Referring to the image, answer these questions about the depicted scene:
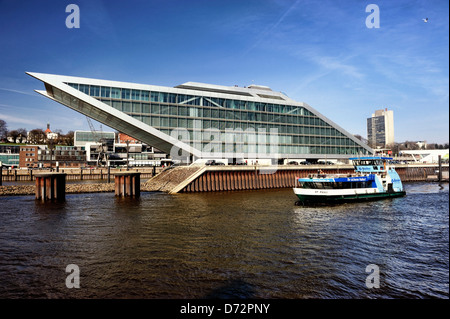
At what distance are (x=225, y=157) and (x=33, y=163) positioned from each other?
92920 mm

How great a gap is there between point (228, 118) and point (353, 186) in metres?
45.7

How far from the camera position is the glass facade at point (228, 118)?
66.9 m

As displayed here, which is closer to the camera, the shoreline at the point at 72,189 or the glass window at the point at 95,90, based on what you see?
the shoreline at the point at 72,189

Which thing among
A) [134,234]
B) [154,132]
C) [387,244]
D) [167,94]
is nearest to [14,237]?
[134,234]

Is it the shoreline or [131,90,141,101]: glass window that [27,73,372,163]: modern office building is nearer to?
[131,90,141,101]: glass window

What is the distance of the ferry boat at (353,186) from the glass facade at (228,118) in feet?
129

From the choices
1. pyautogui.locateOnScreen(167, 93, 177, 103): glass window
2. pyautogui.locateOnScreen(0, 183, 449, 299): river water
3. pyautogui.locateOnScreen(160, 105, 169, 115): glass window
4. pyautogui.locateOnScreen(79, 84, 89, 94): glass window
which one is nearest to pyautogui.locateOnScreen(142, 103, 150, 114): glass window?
pyautogui.locateOnScreen(160, 105, 169, 115): glass window

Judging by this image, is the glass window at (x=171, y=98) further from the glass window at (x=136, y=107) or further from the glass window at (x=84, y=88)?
the glass window at (x=84, y=88)

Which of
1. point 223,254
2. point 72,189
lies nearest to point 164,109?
point 72,189

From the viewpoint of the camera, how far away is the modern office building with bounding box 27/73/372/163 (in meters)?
64.6

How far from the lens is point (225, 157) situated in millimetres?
76750

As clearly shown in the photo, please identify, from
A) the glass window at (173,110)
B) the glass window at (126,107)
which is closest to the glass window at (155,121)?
the glass window at (173,110)

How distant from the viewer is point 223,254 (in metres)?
16.5
